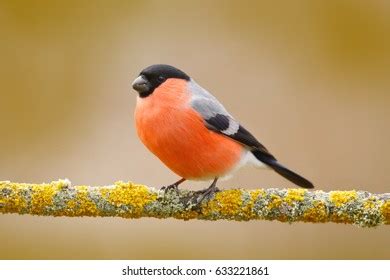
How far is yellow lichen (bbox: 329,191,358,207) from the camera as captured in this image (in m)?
1.62

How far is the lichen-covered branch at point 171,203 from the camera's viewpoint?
1.61 meters

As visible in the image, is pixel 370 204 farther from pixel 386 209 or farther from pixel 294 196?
pixel 294 196

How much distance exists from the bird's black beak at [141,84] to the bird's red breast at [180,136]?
0.10 feet

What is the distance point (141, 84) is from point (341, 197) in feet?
2.57

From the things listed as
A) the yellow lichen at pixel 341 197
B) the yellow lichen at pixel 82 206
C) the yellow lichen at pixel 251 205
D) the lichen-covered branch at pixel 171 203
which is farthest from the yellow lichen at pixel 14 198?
the yellow lichen at pixel 341 197

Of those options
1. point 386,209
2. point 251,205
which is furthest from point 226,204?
point 386,209

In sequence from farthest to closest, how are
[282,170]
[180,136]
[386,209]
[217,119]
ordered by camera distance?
[282,170]
[217,119]
[180,136]
[386,209]

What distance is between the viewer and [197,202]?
174cm

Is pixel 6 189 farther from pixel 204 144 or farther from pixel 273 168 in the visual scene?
pixel 273 168

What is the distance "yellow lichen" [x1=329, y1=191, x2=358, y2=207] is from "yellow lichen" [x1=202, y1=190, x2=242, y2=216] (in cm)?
27

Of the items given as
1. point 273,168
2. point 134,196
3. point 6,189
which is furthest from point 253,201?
point 6,189

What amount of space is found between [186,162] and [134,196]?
0.93 ft

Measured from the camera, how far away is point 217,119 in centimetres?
202

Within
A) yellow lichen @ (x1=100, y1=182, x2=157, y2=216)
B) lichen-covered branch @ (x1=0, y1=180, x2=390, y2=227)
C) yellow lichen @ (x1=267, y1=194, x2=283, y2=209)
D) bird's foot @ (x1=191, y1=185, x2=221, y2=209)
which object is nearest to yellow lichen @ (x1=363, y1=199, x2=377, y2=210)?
lichen-covered branch @ (x1=0, y1=180, x2=390, y2=227)
